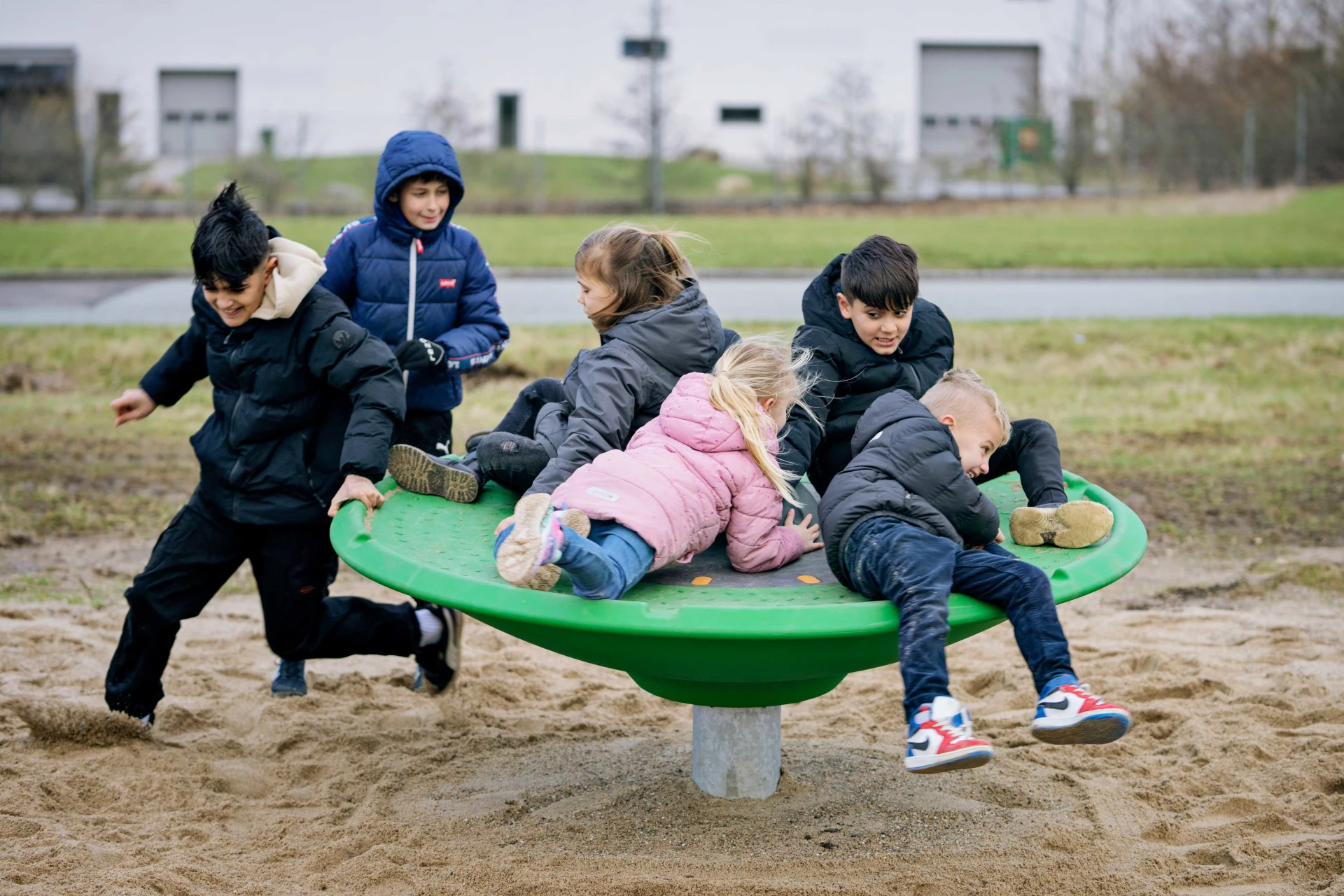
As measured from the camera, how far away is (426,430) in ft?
13.0

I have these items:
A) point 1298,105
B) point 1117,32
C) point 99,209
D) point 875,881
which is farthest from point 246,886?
point 1117,32

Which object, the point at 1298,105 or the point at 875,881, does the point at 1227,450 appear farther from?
the point at 1298,105

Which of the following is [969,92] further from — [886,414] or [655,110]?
[886,414]

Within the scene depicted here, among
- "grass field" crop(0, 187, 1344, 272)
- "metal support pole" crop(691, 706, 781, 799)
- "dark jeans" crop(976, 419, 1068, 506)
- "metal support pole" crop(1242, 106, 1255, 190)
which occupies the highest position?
"metal support pole" crop(1242, 106, 1255, 190)

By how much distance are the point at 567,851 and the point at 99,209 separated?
24516 millimetres

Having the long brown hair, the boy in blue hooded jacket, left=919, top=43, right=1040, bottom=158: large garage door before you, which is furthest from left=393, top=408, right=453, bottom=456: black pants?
left=919, top=43, right=1040, bottom=158: large garage door

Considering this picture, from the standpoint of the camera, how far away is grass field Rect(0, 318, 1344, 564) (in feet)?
19.9

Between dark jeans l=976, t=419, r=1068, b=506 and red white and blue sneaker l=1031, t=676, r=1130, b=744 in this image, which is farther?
dark jeans l=976, t=419, r=1068, b=506

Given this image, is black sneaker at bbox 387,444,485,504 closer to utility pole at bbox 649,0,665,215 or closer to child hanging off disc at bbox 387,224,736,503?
child hanging off disc at bbox 387,224,736,503

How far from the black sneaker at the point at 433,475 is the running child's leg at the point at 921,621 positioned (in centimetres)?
111

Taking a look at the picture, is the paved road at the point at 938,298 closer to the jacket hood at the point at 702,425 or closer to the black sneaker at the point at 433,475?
the black sneaker at the point at 433,475

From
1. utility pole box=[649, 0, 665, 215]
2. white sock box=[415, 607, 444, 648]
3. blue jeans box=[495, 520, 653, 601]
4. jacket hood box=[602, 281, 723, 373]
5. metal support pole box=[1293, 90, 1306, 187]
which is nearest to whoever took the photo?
blue jeans box=[495, 520, 653, 601]

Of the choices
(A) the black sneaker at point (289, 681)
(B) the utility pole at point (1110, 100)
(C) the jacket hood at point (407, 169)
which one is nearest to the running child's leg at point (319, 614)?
(A) the black sneaker at point (289, 681)

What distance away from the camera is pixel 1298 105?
86.9ft
